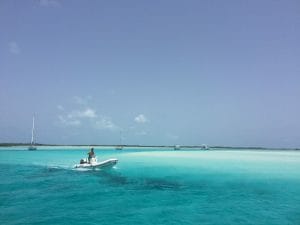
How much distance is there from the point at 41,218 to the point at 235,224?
607cm

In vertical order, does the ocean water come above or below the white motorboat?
below

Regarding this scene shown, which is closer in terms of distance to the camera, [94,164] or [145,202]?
[145,202]

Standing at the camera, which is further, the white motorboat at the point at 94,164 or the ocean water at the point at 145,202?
the white motorboat at the point at 94,164

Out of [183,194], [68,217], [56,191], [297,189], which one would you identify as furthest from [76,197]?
[297,189]

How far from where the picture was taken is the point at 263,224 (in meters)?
10.2

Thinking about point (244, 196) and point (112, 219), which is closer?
point (112, 219)

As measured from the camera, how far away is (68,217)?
35.1 ft

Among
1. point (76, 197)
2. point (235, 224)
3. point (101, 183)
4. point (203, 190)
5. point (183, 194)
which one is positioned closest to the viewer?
point (235, 224)

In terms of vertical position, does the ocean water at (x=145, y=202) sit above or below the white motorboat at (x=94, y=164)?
below

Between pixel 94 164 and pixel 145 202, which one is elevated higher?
pixel 94 164

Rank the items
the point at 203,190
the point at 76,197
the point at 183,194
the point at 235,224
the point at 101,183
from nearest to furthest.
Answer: the point at 235,224
the point at 76,197
the point at 183,194
the point at 203,190
the point at 101,183

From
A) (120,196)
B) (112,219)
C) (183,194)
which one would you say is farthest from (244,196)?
(112,219)

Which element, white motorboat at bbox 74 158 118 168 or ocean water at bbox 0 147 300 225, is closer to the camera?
ocean water at bbox 0 147 300 225

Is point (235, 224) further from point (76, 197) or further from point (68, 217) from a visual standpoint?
point (76, 197)
